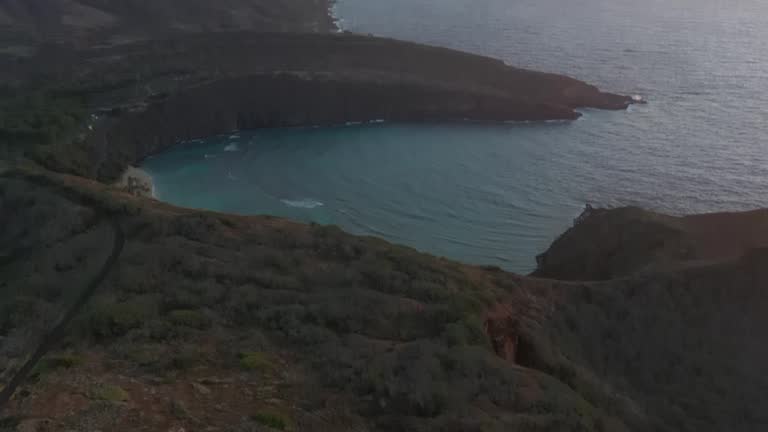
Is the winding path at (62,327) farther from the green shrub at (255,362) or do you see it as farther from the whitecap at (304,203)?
the whitecap at (304,203)

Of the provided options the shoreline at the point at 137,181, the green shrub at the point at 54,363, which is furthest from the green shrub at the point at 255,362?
the shoreline at the point at 137,181

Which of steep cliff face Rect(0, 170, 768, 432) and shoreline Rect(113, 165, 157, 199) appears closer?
steep cliff face Rect(0, 170, 768, 432)

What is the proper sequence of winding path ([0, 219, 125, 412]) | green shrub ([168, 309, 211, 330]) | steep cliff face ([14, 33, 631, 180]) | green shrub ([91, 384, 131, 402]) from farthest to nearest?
1. steep cliff face ([14, 33, 631, 180])
2. green shrub ([168, 309, 211, 330])
3. winding path ([0, 219, 125, 412])
4. green shrub ([91, 384, 131, 402])

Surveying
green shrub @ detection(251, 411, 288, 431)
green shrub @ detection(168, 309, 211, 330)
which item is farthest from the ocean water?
green shrub @ detection(251, 411, 288, 431)

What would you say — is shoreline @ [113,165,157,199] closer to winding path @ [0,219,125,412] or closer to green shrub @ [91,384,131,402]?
winding path @ [0,219,125,412]

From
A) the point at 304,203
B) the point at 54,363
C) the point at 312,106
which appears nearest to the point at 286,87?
the point at 312,106

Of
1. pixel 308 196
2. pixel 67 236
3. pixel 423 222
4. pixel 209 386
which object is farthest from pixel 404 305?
pixel 308 196

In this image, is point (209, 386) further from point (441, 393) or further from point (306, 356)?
point (441, 393)

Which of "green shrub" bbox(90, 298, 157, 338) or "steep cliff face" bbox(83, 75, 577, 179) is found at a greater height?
"steep cliff face" bbox(83, 75, 577, 179)
